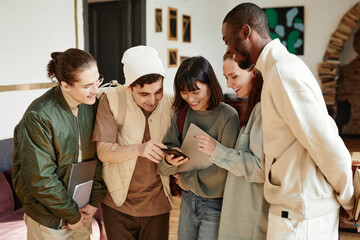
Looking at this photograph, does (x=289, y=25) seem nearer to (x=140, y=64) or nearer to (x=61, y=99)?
(x=140, y=64)

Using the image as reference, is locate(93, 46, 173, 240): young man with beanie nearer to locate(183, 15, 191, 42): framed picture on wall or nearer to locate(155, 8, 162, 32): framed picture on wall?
locate(155, 8, 162, 32): framed picture on wall

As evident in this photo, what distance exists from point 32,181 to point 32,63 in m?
2.08

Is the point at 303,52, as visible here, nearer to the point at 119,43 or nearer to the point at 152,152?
the point at 119,43

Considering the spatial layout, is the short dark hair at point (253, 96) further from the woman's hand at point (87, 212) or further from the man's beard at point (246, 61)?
the woman's hand at point (87, 212)

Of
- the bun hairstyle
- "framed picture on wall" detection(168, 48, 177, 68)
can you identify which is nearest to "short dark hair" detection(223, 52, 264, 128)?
the bun hairstyle

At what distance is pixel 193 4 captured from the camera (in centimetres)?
629

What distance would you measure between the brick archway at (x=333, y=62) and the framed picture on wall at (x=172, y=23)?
3310 millimetres

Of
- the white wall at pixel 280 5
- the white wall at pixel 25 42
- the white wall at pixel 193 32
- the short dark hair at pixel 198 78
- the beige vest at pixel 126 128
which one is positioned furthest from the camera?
the white wall at pixel 280 5

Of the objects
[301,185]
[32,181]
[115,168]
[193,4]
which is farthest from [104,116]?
[193,4]

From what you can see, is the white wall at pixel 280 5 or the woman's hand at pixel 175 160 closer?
the woman's hand at pixel 175 160

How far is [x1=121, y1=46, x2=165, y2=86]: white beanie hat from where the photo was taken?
1656mm

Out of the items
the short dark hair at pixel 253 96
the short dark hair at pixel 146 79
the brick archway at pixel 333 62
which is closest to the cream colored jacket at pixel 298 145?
the short dark hair at pixel 253 96

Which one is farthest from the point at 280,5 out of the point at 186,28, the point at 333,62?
the point at 186,28

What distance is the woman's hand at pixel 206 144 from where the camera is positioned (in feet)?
4.88
